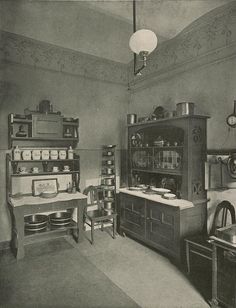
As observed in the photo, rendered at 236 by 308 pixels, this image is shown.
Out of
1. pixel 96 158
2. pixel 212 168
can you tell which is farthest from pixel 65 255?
pixel 212 168

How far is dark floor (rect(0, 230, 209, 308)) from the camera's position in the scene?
2.88 m

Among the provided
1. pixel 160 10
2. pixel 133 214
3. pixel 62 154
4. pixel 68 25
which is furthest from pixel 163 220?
pixel 68 25

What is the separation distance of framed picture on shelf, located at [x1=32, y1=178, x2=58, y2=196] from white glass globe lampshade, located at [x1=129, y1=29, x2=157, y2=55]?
2.90 metres

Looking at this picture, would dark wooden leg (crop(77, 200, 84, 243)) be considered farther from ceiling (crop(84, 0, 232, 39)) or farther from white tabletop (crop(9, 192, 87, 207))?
ceiling (crop(84, 0, 232, 39))

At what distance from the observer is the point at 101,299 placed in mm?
2908

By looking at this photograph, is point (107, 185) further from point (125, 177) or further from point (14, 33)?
point (14, 33)

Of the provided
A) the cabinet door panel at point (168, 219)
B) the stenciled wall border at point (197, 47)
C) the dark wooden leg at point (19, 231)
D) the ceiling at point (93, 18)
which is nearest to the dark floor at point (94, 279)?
the dark wooden leg at point (19, 231)

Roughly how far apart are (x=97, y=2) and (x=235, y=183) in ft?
Result: 10.6

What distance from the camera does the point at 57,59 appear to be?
16.3 feet

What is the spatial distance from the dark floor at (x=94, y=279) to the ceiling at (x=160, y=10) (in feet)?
12.2

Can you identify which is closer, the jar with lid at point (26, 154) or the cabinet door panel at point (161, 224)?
the cabinet door panel at point (161, 224)

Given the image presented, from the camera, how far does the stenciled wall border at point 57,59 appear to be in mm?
4453

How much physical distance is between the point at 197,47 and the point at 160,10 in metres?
0.87

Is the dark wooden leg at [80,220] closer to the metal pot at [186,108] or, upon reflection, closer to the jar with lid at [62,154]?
the jar with lid at [62,154]
